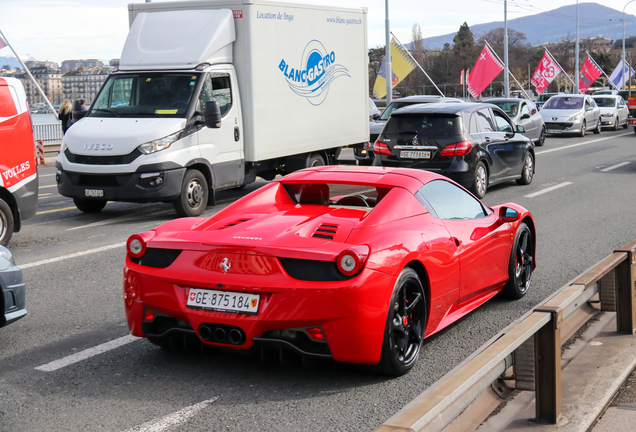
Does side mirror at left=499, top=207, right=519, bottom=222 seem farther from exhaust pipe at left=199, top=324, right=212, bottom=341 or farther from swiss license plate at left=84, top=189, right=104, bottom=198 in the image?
swiss license plate at left=84, top=189, right=104, bottom=198

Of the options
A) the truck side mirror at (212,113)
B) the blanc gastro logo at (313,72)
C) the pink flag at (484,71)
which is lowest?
the truck side mirror at (212,113)

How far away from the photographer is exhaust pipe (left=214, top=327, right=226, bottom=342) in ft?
14.1

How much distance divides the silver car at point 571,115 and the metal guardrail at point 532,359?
26.1 meters

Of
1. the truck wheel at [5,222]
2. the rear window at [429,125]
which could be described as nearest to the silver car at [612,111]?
the rear window at [429,125]

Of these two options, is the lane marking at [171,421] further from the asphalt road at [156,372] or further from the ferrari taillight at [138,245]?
the ferrari taillight at [138,245]

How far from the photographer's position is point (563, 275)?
7.33 m

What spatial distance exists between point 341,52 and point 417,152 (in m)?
3.22

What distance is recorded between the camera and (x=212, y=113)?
37.5 ft

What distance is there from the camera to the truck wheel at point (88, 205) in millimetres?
12117

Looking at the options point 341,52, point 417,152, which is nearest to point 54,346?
point 417,152

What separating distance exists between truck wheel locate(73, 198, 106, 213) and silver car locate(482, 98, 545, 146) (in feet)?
49.7

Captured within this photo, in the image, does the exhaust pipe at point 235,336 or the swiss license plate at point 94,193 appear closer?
the exhaust pipe at point 235,336

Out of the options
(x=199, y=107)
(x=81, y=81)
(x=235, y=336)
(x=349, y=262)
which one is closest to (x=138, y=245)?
(x=235, y=336)

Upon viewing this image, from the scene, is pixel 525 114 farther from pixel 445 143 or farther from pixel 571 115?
pixel 445 143
